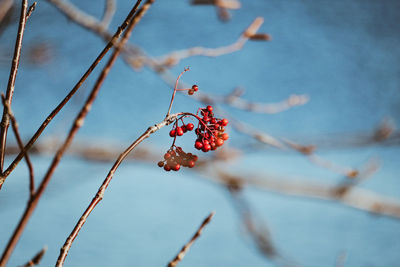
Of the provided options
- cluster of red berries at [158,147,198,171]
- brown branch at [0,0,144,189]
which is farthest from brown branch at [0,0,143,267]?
cluster of red berries at [158,147,198,171]

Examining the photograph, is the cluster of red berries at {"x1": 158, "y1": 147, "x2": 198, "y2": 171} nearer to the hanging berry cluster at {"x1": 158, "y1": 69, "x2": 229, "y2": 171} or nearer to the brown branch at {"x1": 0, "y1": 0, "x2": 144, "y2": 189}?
the hanging berry cluster at {"x1": 158, "y1": 69, "x2": 229, "y2": 171}

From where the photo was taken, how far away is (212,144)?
28cm

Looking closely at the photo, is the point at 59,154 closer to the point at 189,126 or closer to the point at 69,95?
the point at 69,95

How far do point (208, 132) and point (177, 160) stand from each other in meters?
0.04

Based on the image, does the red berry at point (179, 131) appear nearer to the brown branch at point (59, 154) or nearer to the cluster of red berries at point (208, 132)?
the cluster of red berries at point (208, 132)

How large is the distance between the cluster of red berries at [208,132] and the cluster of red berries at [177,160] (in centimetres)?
1

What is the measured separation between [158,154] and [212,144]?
0.50 metres

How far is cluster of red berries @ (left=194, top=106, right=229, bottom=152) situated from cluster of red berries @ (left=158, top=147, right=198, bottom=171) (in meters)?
0.01

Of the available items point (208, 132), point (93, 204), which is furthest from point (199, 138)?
point (93, 204)

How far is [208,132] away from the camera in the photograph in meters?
0.29

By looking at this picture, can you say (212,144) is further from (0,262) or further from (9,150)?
(9,150)

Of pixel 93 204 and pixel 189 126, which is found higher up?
pixel 189 126

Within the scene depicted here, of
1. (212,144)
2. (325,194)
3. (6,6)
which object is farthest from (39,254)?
(325,194)

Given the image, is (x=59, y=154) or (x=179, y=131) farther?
(x=179, y=131)
